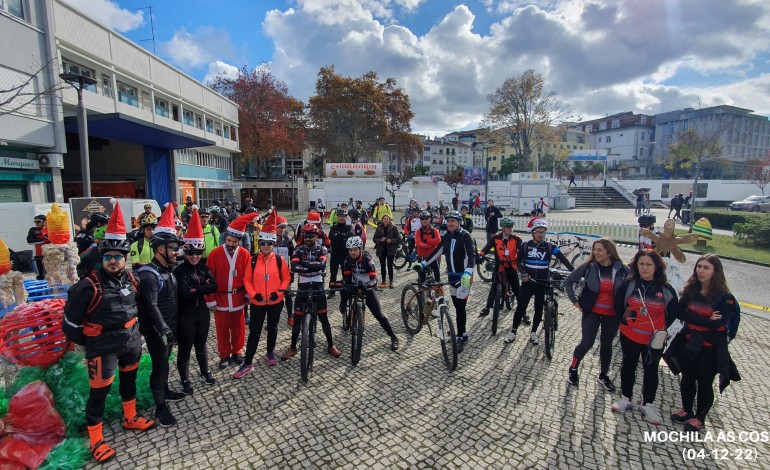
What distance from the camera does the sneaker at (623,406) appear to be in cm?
392

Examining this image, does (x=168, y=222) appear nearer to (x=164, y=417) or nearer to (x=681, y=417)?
(x=164, y=417)

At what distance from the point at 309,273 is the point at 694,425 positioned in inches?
183

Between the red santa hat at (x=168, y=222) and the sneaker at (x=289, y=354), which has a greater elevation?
the red santa hat at (x=168, y=222)

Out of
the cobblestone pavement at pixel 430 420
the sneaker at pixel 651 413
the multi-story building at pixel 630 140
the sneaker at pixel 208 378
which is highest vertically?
the multi-story building at pixel 630 140

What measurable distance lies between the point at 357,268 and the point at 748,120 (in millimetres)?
99687

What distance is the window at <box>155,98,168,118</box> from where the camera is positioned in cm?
2506

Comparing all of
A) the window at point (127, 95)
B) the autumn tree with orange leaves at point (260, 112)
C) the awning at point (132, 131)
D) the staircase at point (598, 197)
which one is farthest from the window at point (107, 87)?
the staircase at point (598, 197)

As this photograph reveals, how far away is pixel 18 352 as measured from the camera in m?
3.16

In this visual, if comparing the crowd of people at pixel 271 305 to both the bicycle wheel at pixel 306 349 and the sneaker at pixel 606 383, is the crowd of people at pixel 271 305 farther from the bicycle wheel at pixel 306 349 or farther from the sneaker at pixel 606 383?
the bicycle wheel at pixel 306 349

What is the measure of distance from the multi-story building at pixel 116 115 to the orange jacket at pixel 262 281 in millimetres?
9433

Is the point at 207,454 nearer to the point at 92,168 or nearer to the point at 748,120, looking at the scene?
the point at 92,168

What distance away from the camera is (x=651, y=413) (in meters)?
3.79

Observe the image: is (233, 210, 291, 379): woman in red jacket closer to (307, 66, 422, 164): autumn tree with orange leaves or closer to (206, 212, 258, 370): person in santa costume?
(206, 212, 258, 370): person in santa costume

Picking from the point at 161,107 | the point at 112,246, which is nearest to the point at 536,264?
the point at 112,246
